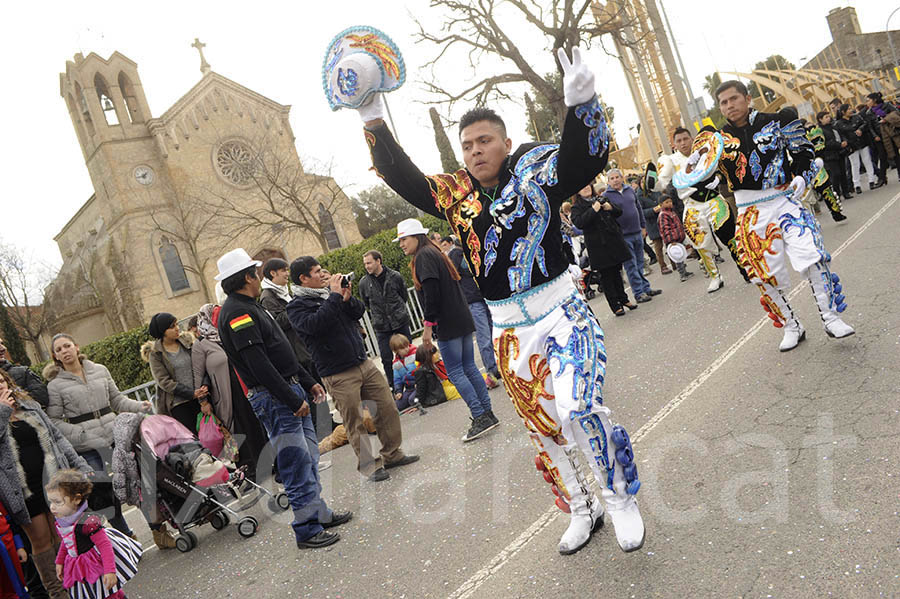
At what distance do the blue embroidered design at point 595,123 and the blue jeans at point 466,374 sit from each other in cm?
376

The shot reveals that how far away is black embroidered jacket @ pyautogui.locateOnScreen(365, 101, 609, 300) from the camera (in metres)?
3.22

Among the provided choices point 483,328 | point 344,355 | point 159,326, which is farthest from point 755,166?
point 159,326

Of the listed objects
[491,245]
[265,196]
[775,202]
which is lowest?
[775,202]

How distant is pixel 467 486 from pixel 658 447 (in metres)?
1.40

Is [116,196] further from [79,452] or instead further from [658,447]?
[658,447]

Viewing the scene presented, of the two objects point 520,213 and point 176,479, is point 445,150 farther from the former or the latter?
A: point 520,213

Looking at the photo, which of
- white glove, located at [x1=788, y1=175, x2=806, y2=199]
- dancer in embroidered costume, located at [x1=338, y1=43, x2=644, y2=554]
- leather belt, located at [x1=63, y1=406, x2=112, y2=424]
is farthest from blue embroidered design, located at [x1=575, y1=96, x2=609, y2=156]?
leather belt, located at [x1=63, y1=406, x2=112, y2=424]

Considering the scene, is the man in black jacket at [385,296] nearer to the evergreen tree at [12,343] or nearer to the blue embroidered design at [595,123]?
the blue embroidered design at [595,123]

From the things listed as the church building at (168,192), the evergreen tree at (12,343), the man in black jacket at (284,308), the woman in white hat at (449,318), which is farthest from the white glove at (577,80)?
the church building at (168,192)

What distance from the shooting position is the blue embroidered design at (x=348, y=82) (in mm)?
3416

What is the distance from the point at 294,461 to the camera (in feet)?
16.1

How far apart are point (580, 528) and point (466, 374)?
3355mm

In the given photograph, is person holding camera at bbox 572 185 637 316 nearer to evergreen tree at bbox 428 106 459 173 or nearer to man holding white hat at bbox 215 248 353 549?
man holding white hat at bbox 215 248 353 549

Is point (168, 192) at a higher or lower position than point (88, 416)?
higher
